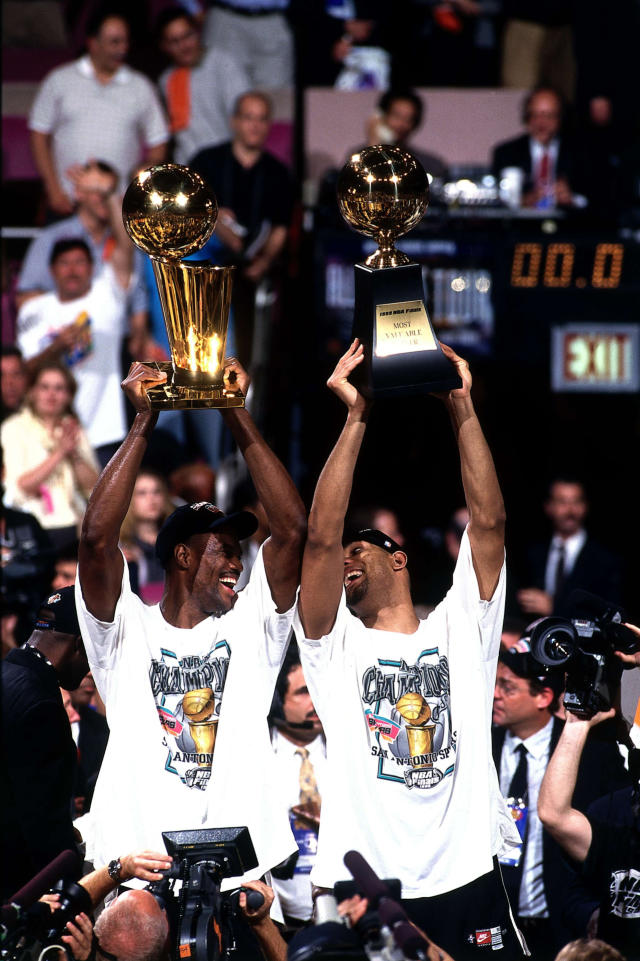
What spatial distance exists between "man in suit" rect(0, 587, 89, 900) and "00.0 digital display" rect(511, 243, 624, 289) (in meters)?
5.07

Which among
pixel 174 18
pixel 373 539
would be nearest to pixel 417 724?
pixel 373 539

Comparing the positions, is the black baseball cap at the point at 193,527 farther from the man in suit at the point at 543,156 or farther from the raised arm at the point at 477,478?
the man in suit at the point at 543,156

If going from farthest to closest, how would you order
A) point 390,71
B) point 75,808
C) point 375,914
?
point 390,71, point 75,808, point 375,914

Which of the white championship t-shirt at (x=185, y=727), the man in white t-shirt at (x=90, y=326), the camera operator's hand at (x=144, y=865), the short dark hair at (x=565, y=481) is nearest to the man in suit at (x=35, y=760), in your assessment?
the white championship t-shirt at (x=185, y=727)

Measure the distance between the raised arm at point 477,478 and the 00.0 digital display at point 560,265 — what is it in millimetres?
4736

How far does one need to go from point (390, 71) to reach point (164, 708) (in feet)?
23.9

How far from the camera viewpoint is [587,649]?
4062 millimetres

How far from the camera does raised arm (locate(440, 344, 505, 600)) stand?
3.95m

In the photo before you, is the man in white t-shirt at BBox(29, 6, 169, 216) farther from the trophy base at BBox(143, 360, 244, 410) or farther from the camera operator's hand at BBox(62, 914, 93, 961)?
the camera operator's hand at BBox(62, 914, 93, 961)

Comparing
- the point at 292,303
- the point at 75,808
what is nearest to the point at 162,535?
the point at 75,808

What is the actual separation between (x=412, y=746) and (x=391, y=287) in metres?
1.29

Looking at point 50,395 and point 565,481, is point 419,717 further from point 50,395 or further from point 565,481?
point 565,481

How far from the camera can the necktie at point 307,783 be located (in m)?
4.67

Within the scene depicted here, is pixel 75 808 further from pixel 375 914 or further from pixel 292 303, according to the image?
pixel 292 303
